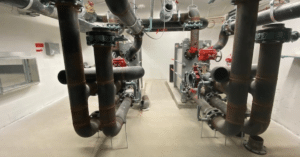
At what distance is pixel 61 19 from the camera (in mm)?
966

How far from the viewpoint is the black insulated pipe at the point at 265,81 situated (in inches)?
39.6

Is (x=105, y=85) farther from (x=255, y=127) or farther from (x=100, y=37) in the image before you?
(x=255, y=127)

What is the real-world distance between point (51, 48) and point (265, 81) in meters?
3.87

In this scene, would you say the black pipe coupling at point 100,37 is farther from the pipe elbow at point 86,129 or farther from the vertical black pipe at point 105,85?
the pipe elbow at point 86,129

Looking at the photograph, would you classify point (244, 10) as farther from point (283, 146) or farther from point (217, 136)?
point (283, 146)

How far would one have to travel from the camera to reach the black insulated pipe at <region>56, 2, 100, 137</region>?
97cm

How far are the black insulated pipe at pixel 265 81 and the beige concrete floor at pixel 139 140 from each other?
1.95ft

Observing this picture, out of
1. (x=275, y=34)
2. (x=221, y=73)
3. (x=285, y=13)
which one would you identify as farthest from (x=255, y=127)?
(x=285, y=13)

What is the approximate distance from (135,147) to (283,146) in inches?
71.4

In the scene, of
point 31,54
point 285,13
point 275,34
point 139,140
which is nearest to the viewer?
point 275,34

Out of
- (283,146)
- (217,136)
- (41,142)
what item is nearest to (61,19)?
(41,142)

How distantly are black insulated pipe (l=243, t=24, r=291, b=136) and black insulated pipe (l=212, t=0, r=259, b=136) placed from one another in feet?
0.50

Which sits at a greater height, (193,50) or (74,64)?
(193,50)

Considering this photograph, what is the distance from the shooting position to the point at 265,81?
1.06 meters
